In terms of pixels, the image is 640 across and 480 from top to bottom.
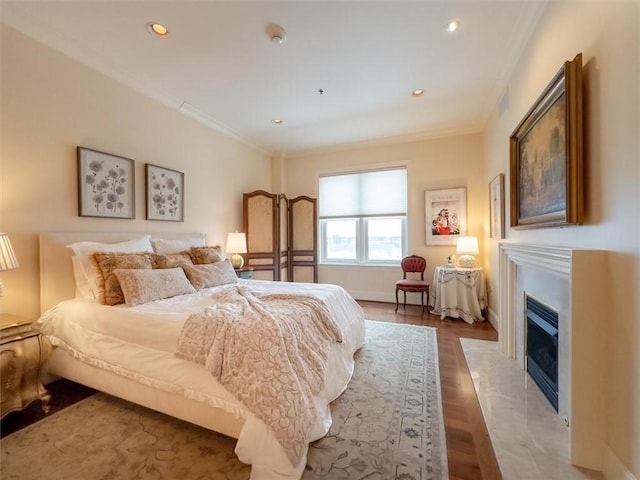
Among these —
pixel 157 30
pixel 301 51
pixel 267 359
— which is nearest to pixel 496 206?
pixel 301 51

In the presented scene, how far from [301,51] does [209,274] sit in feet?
7.54

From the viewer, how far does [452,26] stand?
7.13ft

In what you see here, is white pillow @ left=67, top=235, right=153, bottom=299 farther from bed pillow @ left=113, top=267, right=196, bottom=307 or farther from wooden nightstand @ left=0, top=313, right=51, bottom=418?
wooden nightstand @ left=0, top=313, right=51, bottom=418

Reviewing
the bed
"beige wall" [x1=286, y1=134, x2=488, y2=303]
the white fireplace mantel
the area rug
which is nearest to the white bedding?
the bed

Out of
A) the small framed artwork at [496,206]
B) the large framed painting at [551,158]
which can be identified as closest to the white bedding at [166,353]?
the large framed painting at [551,158]

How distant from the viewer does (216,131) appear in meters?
4.04

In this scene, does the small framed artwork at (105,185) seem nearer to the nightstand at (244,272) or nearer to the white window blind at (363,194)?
the nightstand at (244,272)

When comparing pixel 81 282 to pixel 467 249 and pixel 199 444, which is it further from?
pixel 467 249

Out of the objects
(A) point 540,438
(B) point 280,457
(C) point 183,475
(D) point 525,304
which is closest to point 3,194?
(C) point 183,475

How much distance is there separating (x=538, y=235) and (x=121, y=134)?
13.1ft

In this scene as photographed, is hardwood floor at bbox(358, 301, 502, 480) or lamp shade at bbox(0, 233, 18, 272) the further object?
lamp shade at bbox(0, 233, 18, 272)

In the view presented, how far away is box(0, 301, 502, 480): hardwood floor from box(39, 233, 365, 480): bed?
0.19 metres

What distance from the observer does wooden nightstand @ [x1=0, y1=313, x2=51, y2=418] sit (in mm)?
1689

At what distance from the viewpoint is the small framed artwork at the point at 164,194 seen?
10.1 feet
